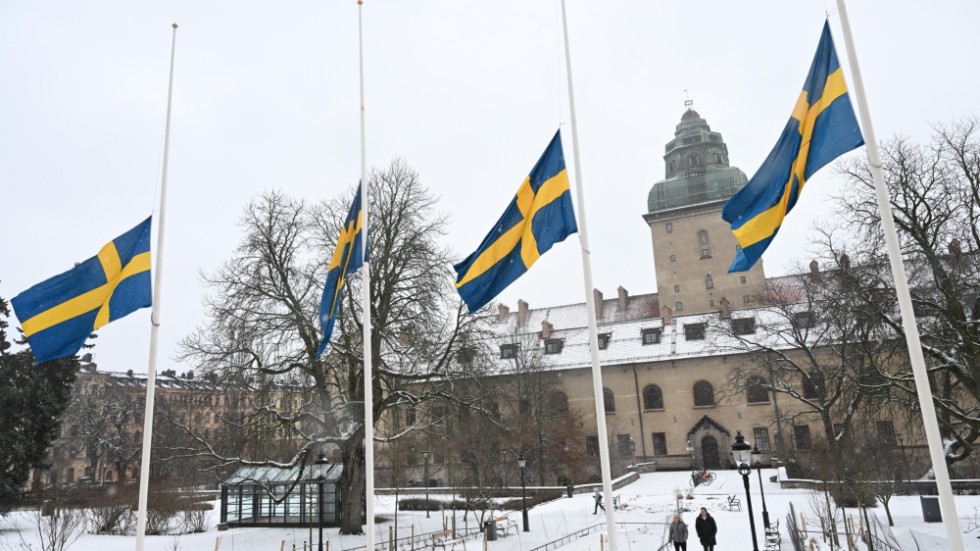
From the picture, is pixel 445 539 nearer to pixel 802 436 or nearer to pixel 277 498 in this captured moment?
pixel 277 498

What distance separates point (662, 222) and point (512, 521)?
4577 centimetres

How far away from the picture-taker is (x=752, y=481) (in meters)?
40.2

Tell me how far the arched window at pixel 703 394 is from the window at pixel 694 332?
416 centimetres

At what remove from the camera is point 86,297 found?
33.1ft

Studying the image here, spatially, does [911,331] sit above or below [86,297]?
below

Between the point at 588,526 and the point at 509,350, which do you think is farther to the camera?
the point at 509,350

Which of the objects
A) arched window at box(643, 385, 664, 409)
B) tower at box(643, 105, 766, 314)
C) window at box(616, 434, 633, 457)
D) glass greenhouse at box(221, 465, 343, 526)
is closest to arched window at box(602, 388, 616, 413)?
window at box(616, 434, 633, 457)

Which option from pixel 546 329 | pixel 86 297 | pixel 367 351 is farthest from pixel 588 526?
pixel 546 329

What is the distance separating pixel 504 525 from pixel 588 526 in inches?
149

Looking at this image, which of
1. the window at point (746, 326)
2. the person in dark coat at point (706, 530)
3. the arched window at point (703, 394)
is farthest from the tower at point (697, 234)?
the person in dark coat at point (706, 530)

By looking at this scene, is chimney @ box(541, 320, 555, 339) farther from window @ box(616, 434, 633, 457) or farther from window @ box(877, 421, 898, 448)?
window @ box(877, 421, 898, 448)

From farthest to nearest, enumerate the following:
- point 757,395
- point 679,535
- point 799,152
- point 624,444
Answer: point 624,444, point 757,395, point 679,535, point 799,152

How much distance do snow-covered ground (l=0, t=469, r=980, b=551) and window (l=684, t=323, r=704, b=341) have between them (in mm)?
19159

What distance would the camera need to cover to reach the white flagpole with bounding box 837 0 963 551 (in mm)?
6344
